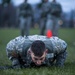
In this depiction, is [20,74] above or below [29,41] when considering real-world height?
below

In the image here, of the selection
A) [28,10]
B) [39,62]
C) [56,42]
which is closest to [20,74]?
[39,62]

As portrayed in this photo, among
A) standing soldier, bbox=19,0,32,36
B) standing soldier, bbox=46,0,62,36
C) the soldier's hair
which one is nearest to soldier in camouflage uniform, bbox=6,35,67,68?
the soldier's hair

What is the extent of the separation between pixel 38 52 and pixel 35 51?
0.18ft

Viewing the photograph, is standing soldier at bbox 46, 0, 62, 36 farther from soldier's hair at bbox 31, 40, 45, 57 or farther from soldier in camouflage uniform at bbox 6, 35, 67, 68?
soldier's hair at bbox 31, 40, 45, 57

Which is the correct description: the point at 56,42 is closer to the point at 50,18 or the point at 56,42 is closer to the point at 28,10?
the point at 50,18

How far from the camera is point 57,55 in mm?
7641

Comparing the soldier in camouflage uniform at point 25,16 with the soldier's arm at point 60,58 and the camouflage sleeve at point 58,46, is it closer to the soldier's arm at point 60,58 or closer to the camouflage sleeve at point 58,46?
the soldier's arm at point 60,58

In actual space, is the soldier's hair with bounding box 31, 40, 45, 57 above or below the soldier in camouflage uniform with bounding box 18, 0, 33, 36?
above

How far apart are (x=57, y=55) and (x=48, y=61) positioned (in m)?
0.30

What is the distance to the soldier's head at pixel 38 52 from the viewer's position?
677 centimetres

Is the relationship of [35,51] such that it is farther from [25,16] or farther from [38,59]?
[25,16]

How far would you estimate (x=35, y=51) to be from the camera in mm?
6781

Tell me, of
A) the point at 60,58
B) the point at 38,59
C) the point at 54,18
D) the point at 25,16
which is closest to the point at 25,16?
the point at 25,16

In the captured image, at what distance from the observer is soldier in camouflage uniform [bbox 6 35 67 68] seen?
682 cm
